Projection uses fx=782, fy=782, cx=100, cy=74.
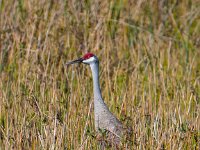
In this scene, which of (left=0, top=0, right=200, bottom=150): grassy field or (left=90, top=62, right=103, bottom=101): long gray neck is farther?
(left=90, top=62, right=103, bottom=101): long gray neck

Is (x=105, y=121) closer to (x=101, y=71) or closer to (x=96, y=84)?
(x=96, y=84)

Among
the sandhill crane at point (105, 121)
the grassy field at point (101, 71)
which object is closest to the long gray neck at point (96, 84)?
the sandhill crane at point (105, 121)

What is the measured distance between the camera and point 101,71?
7.06 m

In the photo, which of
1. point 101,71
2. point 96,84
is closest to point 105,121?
point 96,84

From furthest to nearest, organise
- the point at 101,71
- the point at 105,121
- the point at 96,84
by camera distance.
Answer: the point at 101,71, the point at 96,84, the point at 105,121

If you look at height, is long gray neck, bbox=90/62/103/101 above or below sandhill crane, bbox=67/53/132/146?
above

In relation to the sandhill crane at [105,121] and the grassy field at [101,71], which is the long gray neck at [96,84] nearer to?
the sandhill crane at [105,121]

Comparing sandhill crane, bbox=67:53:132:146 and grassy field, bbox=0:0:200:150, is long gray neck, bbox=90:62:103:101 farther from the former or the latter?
grassy field, bbox=0:0:200:150

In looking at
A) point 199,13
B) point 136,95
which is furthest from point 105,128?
point 199,13

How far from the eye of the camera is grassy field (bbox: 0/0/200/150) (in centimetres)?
533

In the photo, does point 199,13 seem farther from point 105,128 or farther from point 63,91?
point 105,128

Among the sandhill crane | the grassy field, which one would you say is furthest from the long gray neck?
the grassy field

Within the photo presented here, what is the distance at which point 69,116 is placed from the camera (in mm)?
5613

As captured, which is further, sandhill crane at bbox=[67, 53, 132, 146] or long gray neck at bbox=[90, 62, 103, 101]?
long gray neck at bbox=[90, 62, 103, 101]
